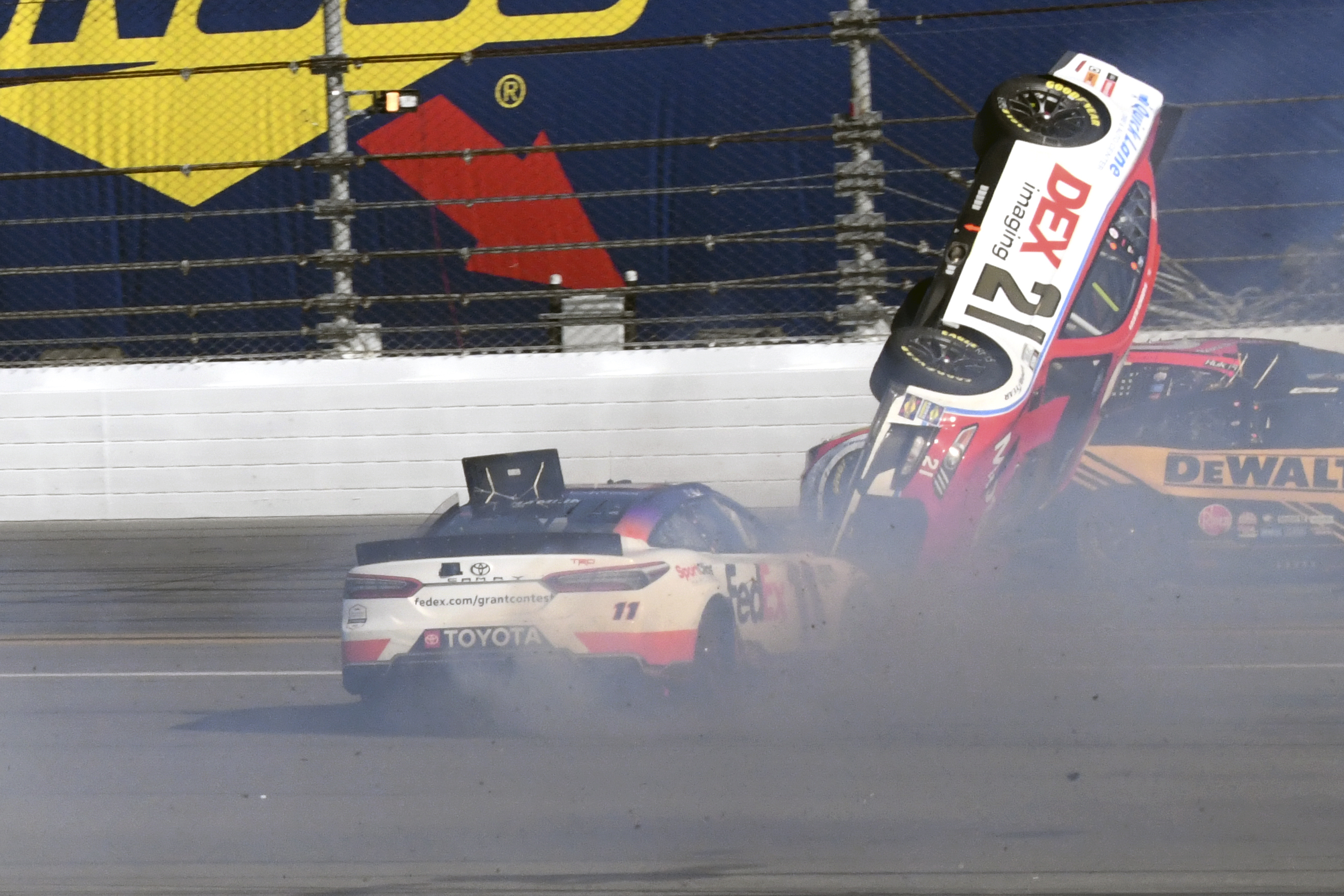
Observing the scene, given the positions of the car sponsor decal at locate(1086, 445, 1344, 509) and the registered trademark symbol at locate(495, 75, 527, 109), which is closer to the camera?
the car sponsor decal at locate(1086, 445, 1344, 509)

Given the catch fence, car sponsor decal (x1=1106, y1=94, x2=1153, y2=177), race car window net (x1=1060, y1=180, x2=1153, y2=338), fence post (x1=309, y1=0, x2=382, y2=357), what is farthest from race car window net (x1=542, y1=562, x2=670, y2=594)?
fence post (x1=309, y1=0, x2=382, y2=357)

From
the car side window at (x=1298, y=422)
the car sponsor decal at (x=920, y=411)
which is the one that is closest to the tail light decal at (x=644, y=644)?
the car sponsor decal at (x=920, y=411)

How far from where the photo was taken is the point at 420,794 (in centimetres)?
511

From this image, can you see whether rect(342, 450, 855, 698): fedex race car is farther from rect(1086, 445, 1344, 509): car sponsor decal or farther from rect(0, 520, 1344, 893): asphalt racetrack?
rect(1086, 445, 1344, 509): car sponsor decal

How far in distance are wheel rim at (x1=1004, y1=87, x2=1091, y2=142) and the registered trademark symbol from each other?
6827 mm

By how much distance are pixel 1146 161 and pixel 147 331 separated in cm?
891

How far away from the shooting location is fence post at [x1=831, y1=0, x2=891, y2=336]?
11352 millimetres

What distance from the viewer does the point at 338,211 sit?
1180cm

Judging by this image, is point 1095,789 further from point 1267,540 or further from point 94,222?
point 94,222

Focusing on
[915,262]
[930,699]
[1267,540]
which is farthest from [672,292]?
[930,699]

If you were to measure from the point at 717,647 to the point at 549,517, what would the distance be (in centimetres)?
85

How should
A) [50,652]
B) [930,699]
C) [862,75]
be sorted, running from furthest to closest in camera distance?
[862,75]
[50,652]
[930,699]

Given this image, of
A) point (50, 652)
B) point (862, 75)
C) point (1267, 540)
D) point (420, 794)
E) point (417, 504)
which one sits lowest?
point (417, 504)

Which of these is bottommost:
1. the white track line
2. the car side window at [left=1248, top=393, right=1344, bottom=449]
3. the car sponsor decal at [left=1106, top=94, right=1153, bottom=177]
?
the white track line
